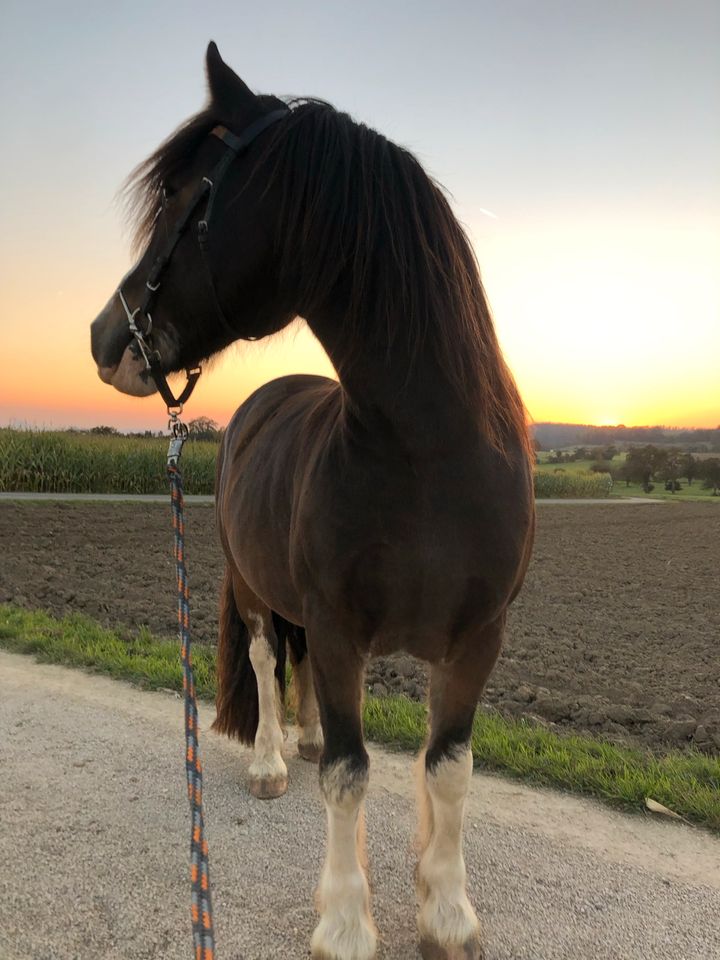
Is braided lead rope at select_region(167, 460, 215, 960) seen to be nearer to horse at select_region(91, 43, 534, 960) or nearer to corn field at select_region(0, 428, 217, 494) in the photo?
horse at select_region(91, 43, 534, 960)

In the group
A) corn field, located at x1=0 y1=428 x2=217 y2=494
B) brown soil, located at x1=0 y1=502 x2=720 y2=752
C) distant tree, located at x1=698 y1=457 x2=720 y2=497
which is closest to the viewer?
brown soil, located at x1=0 y1=502 x2=720 y2=752

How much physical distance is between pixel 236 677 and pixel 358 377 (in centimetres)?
225

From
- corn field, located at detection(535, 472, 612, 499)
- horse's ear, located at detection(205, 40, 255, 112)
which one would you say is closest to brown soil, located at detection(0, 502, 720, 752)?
horse's ear, located at detection(205, 40, 255, 112)

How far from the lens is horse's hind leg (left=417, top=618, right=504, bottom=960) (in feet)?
6.86

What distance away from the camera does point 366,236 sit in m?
1.74

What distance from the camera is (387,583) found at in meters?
1.89

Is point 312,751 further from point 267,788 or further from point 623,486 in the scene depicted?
point 623,486

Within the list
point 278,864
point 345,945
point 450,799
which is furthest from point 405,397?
point 278,864

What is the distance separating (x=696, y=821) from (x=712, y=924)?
0.73 m

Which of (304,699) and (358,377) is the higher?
(358,377)

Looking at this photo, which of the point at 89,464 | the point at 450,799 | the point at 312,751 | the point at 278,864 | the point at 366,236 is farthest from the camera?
the point at 89,464

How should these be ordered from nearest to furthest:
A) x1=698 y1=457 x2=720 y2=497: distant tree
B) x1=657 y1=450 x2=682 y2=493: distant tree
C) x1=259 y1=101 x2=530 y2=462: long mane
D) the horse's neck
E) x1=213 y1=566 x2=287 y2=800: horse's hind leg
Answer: x1=259 y1=101 x2=530 y2=462: long mane
the horse's neck
x1=213 y1=566 x2=287 y2=800: horse's hind leg
x1=698 y1=457 x2=720 y2=497: distant tree
x1=657 y1=450 x2=682 y2=493: distant tree

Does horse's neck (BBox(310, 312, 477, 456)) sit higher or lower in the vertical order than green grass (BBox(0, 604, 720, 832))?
higher

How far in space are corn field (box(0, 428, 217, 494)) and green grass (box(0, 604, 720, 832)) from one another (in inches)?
660
